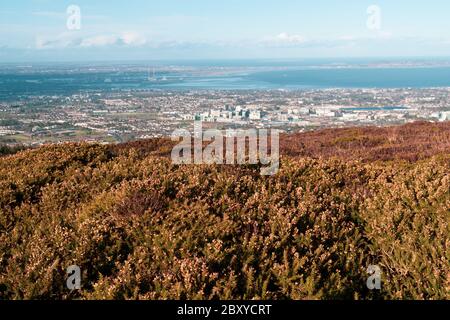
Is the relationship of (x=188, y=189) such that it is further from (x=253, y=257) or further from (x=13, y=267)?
(x=13, y=267)

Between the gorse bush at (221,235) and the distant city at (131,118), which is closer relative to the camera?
the gorse bush at (221,235)

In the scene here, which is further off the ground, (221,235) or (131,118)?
(221,235)

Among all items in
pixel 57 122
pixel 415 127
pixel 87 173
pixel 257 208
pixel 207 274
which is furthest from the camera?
pixel 57 122

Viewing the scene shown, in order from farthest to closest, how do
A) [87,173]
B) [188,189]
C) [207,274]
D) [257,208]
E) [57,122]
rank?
[57,122] → [87,173] → [188,189] → [257,208] → [207,274]

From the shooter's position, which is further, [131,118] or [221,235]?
[131,118]

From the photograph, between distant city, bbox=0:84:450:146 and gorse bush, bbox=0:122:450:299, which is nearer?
gorse bush, bbox=0:122:450:299
